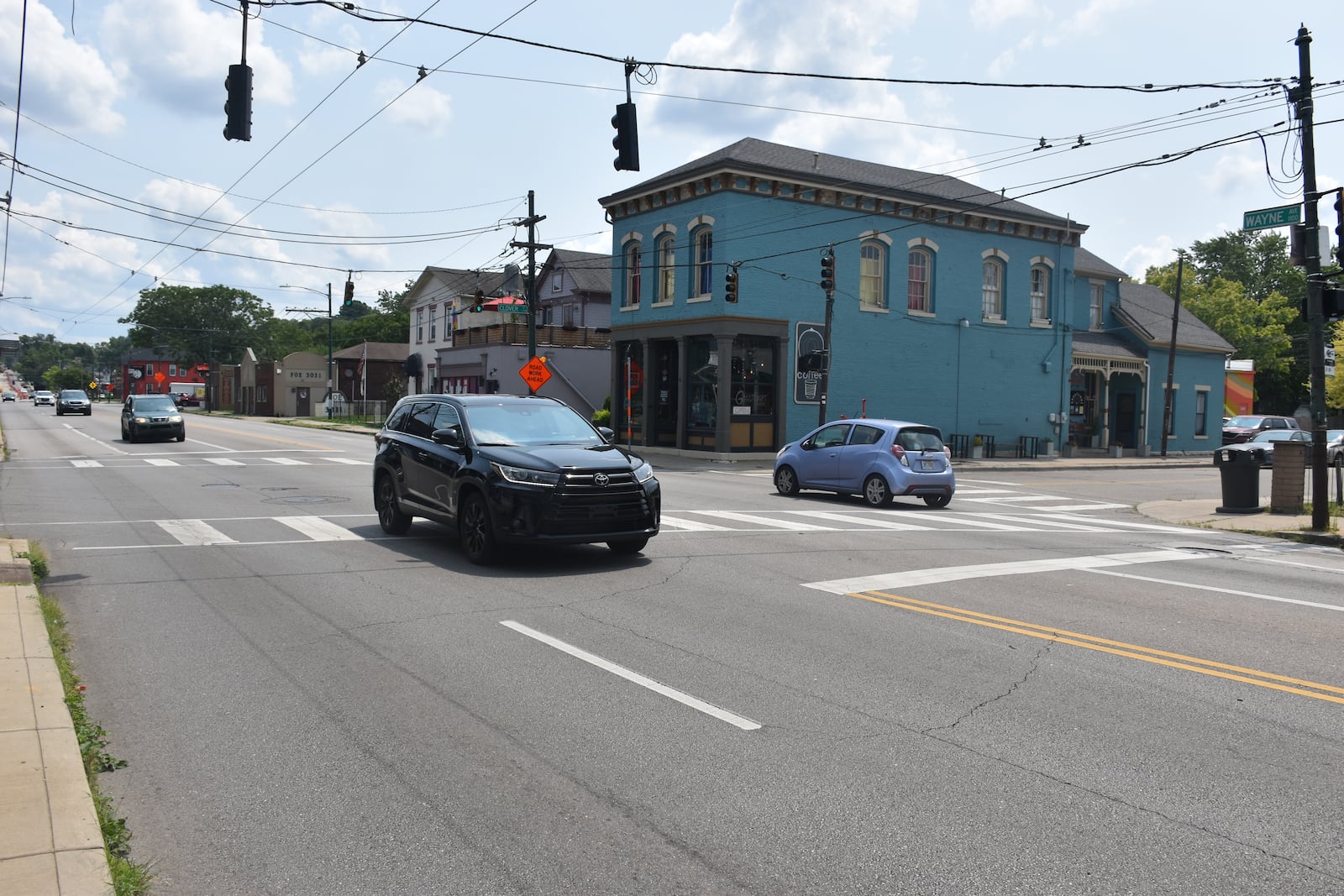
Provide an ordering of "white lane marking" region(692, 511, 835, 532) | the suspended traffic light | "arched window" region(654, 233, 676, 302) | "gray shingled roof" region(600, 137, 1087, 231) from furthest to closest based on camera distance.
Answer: "arched window" region(654, 233, 676, 302) < "gray shingled roof" region(600, 137, 1087, 231) < the suspended traffic light < "white lane marking" region(692, 511, 835, 532)

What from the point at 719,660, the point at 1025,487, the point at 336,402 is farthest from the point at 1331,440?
the point at 336,402

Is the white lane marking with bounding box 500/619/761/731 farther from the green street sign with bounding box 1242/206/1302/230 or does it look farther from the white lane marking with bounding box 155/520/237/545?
the green street sign with bounding box 1242/206/1302/230

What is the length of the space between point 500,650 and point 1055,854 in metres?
4.10

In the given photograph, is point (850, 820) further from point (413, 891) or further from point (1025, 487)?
point (1025, 487)

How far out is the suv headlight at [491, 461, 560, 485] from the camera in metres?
10.1

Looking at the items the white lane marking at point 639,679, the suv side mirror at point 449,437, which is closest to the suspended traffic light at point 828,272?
the suv side mirror at point 449,437

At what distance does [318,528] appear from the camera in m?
13.5

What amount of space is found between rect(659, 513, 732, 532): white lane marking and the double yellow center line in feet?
15.5

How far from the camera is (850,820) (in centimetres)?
432

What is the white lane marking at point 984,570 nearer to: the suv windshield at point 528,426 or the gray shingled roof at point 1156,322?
the suv windshield at point 528,426

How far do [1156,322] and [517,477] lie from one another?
4449 centimetres

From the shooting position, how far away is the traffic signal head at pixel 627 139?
15.2 m

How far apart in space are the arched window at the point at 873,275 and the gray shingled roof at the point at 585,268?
17.7 meters

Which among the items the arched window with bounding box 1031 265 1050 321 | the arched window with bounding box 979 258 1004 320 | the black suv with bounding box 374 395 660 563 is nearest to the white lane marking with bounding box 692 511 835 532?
the black suv with bounding box 374 395 660 563
